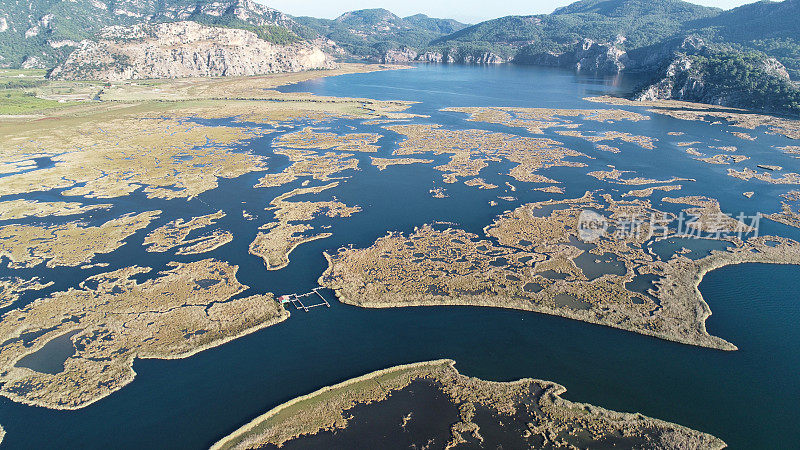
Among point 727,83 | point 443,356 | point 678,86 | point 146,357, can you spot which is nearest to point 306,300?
point 146,357

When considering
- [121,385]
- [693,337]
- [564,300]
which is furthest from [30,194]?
[693,337]

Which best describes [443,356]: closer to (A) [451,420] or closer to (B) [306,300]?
(A) [451,420]

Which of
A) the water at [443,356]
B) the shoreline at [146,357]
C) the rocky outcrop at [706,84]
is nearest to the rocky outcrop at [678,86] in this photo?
the rocky outcrop at [706,84]

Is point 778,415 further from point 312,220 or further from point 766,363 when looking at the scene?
point 312,220

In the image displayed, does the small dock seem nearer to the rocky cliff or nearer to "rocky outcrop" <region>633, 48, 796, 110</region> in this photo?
the rocky cliff

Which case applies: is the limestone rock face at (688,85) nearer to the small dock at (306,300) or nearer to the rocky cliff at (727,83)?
the rocky cliff at (727,83)

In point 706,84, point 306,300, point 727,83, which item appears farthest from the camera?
point 706,84
